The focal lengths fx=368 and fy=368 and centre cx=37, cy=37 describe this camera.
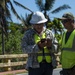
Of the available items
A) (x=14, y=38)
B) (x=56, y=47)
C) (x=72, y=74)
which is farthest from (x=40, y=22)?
(x=14, y=38)

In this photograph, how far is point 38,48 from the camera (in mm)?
5297

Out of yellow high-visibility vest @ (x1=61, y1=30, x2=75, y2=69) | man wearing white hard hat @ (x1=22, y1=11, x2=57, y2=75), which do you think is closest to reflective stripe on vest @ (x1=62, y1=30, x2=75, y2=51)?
yellow high-visibility vest @ (x1=61, y1=30, x2=75, y2=69)

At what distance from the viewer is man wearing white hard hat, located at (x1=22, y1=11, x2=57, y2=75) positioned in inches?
209

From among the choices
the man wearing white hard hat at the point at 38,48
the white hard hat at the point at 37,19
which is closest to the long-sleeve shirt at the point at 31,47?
the man wearing white hard hat at the point at 38,48

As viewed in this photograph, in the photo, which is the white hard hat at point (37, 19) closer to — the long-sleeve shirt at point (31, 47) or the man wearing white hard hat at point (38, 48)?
the man wearing white hard hat at point (38, 48)

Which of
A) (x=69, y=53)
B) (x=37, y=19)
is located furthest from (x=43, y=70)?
(x=37, y=19)

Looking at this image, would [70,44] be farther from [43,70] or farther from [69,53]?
[43,70]

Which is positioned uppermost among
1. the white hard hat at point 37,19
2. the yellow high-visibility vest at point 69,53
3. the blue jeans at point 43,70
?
the white hard hat at point 37,19

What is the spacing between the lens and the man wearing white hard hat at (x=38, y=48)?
530 centimetres

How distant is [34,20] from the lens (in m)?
5.35

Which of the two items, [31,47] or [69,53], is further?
[31,47]

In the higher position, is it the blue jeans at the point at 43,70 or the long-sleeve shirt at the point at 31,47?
the long-sleeve shirt at the point at 31,47

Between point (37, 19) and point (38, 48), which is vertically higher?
point (37, 19)

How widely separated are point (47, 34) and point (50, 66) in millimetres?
478
